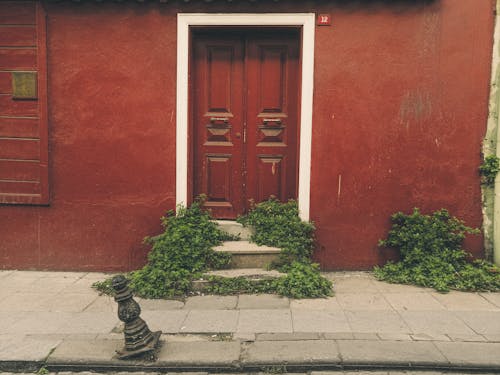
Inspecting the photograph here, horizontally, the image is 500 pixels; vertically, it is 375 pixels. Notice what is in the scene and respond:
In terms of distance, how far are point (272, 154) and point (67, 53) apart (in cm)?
294

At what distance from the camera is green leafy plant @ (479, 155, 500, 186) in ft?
19.5

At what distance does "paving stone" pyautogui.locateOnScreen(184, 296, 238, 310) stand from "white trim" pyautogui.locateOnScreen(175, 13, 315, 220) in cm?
145

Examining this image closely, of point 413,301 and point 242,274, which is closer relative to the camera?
point 413,301

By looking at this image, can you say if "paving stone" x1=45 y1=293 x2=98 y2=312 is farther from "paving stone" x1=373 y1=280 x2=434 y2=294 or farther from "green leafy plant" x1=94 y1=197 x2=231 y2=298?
"paving stone" x1=373 y1=280 x2=434 y2=294

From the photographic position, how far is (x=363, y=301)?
5254mm

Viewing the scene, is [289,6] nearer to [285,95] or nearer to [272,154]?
[285,95]

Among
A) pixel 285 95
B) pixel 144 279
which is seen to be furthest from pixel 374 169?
pixel 144 279

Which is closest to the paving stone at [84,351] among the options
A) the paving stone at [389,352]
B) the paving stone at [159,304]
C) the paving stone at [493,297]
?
the paving stone at [159,304]

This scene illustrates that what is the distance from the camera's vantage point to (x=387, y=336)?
14.2 ft

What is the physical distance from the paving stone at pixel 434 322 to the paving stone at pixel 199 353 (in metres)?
1.71

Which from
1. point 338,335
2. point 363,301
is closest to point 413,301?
point 363,301

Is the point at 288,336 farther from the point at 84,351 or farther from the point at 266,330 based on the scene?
the point at 84,351

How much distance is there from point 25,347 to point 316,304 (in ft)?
9.25

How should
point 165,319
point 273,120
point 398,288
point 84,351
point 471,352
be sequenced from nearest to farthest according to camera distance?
point 471,352, point 84,351, point 165,319, point 398,288, point 273,120
